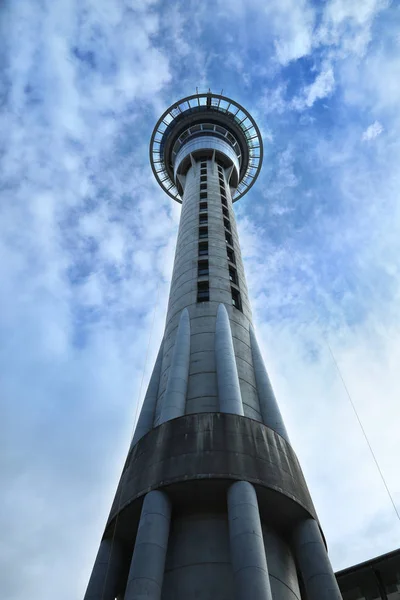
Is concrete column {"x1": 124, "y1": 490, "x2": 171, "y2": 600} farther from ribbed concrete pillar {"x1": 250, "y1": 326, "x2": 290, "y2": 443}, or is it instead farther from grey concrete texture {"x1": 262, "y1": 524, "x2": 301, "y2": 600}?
ribbed concrete pillar {"x1": 250, "y1": 326, "x2": 290, "y2": 443}

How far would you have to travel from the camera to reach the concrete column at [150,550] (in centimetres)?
1450

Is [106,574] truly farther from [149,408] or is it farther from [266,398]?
[266,398]

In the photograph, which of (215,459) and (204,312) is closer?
(215,459)

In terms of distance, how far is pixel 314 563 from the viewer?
16609 mm

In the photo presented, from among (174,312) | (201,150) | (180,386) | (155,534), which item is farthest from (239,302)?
(201,150)

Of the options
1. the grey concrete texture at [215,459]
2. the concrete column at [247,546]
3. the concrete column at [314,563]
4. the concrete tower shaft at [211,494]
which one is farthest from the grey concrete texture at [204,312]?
the concrete column at [314,563]

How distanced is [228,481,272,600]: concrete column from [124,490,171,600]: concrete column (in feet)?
8.03

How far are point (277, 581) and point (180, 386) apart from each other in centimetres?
938

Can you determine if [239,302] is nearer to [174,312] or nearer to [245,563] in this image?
[174,312]

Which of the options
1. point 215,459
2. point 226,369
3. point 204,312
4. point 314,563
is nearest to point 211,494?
point 215,459

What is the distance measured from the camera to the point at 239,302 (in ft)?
104

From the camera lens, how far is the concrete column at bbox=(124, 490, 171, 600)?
571 inches

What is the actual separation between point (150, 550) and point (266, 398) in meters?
10.6

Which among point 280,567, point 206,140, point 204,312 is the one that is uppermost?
point 206,140
